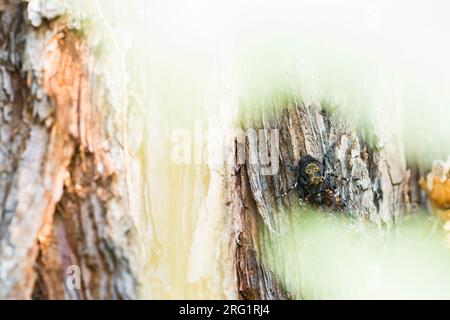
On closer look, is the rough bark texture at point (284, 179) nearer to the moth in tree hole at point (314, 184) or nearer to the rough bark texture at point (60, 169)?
the moth in tree hole at point (314, 184)

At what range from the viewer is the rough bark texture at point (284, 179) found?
991 mm

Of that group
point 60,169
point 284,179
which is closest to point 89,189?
point 60,169

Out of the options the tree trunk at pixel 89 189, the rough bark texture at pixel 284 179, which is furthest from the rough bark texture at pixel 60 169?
the rough bark texture at pixel 284 179

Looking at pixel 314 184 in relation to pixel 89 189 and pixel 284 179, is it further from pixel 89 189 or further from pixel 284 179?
pixel 89 189

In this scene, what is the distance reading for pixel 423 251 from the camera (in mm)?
1286

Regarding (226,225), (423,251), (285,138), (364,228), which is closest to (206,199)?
(226,225)

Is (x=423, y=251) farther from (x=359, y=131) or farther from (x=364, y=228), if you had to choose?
(x=359, y=131)

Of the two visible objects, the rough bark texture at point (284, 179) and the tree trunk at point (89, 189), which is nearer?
the tree trunk at point (89, 189)

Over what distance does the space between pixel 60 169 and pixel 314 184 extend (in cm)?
49

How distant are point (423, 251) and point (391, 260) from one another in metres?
0.12

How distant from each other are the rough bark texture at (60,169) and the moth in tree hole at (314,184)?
1.21 feet

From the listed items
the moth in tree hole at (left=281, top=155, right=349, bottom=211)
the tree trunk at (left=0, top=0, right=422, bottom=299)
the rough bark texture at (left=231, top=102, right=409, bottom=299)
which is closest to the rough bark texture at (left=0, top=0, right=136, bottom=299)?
the tree trunk at (left=0, top=0, right=422, bottom=299)

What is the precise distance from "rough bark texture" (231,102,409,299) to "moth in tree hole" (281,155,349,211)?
0.01 m

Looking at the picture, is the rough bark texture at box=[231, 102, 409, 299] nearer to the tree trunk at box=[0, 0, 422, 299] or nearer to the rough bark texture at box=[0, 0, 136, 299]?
the tree trunk at box=[0, 0, 422, 299]
